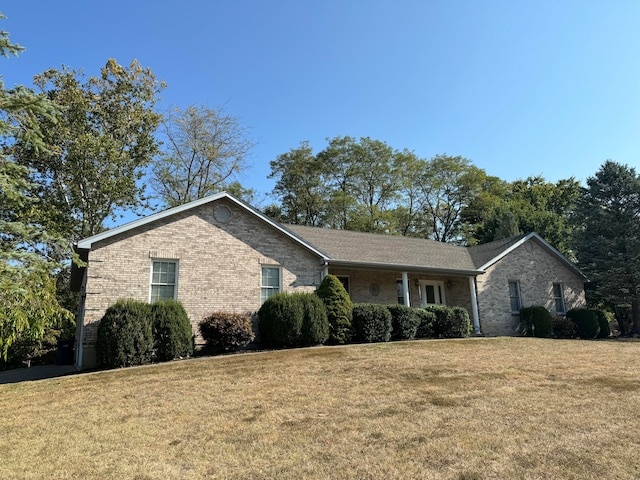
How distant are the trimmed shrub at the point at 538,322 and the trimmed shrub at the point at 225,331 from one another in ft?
43.1

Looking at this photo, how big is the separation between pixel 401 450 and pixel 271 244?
11693 millimetres

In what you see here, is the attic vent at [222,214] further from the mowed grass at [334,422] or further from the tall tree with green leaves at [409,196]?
the tall tree with green leaves at [409,196]

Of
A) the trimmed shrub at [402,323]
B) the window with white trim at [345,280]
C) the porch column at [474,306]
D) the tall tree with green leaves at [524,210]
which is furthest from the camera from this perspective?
the tall tree with green leaves at [524,210]

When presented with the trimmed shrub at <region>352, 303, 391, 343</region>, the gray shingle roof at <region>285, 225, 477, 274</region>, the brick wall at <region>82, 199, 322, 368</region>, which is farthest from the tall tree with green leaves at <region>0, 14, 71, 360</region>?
the gray shingle roof at <region>285, 225, 477, 274</region>

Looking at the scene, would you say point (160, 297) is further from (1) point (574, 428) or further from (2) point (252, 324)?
(1) point (574, 428)

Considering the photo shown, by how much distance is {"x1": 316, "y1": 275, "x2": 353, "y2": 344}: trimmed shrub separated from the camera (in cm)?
1459

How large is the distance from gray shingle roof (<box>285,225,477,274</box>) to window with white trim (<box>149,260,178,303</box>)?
5050mm

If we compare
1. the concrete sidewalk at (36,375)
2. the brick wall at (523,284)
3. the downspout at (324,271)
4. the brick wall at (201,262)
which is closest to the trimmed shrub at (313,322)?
the brick wall at (201,262)

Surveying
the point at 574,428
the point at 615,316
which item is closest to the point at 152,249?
the point at 574,428

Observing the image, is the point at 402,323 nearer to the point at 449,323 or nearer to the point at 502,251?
the point at 449,323

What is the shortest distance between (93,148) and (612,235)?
2751cm

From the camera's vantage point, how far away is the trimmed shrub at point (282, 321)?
44.5ft

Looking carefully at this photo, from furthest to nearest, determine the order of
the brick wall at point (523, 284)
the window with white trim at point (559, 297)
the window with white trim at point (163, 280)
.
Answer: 1. the window with white trim at point (559, 297)
2. the brick wall at point (523, 284)
3. the window with white trim at point (163, 280)

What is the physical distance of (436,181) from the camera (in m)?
42.7
